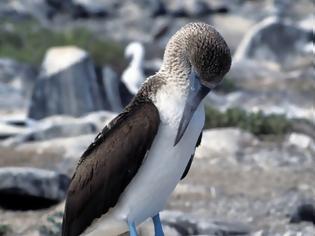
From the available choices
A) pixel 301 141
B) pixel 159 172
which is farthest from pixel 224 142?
pixel 159 172

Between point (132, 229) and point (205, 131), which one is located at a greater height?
point (132, 229)

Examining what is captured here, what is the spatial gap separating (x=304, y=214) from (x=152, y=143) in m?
3.46

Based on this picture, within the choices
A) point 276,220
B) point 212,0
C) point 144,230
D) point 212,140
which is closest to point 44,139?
point 212,140

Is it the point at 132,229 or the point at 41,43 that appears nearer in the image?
the point at 132,229

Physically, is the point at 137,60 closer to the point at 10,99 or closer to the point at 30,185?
the point at 10,99

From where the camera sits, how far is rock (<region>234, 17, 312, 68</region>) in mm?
22438

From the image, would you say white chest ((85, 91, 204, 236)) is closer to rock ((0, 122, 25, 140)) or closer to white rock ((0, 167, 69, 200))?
white rock ((0, 167, 69, 200))

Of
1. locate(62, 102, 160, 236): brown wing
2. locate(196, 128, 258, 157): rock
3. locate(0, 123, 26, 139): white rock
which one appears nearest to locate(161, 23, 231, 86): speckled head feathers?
locate(62, 102, 160, 236): brown wing

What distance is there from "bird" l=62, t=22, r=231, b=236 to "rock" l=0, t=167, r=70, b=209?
10.0ft

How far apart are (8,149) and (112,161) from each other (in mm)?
6431

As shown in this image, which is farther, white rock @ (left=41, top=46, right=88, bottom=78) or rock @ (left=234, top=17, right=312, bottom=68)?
rock @ (left=234, top=17, right=312, bottom=68)

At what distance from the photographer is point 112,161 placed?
599 cm

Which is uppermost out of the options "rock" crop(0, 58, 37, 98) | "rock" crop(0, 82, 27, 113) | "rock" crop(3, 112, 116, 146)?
"rock" crop(3, 112, 116, 146)

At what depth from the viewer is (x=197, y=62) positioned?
5.71m
